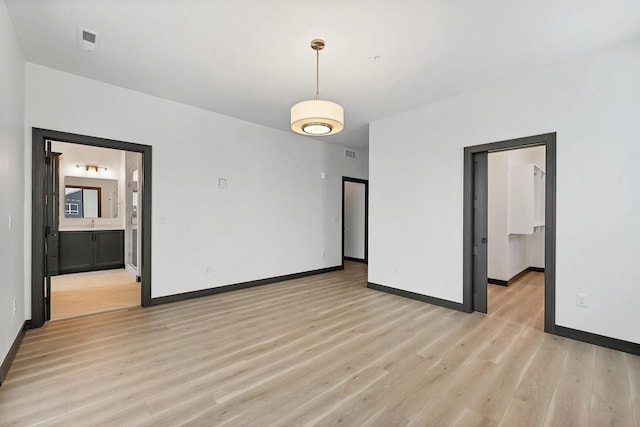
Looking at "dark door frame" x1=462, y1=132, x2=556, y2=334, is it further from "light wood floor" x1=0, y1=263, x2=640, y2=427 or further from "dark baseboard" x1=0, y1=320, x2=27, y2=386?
"dark baseboard" x1=0, y1=320, x2=27, y2=386

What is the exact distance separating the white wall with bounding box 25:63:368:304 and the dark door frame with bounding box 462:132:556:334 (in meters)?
3.12

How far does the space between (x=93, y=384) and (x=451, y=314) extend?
12.3ft

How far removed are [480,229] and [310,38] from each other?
122 inches

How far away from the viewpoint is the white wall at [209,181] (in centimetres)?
362

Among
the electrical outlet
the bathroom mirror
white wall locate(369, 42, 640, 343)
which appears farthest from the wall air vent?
the bathroom mirror

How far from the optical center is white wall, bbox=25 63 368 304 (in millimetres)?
3625

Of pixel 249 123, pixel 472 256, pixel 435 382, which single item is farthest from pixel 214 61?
pixel 472 256

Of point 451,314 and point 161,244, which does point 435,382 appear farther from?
point 161,244

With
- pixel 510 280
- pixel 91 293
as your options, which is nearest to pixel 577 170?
pixel 510 280

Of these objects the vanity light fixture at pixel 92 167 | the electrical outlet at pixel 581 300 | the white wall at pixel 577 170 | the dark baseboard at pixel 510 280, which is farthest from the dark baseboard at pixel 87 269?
the electrical outlet at pixel 581 300

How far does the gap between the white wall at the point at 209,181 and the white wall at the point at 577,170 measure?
2.63m

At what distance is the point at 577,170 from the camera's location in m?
3.08

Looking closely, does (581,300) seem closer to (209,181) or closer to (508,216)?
(508,216)

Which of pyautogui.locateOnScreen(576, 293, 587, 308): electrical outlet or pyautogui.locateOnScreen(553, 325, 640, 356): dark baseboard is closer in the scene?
pyautogui.locateOnScreen(553, 325, 640, 356): dark baseboard
